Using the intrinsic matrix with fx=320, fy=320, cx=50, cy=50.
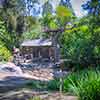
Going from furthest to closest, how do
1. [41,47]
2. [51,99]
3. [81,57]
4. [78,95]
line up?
[41,47]
[81,57]
[51,99]
[78,95]

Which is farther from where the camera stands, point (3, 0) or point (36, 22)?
point (36, 22)

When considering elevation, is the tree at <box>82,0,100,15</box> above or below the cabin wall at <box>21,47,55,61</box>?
above

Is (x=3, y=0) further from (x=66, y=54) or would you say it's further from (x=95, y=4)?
(x=95, y=4)

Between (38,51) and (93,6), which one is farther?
(38,51)

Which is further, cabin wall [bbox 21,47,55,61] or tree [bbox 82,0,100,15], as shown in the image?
cabin wall [bbox 21,47,55,61]

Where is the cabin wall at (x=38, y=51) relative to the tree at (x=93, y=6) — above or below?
below

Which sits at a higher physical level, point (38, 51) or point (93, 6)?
point (93, 6)

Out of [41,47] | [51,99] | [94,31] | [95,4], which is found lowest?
[41,47]

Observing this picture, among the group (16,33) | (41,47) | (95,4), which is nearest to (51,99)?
(95,4)

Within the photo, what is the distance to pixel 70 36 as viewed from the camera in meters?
32.4

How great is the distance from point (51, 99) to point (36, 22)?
149 feet

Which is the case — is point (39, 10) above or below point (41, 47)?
above

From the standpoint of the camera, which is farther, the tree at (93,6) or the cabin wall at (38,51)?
the cabin wall at (38,51)

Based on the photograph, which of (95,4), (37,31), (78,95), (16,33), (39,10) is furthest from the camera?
(37,31)
